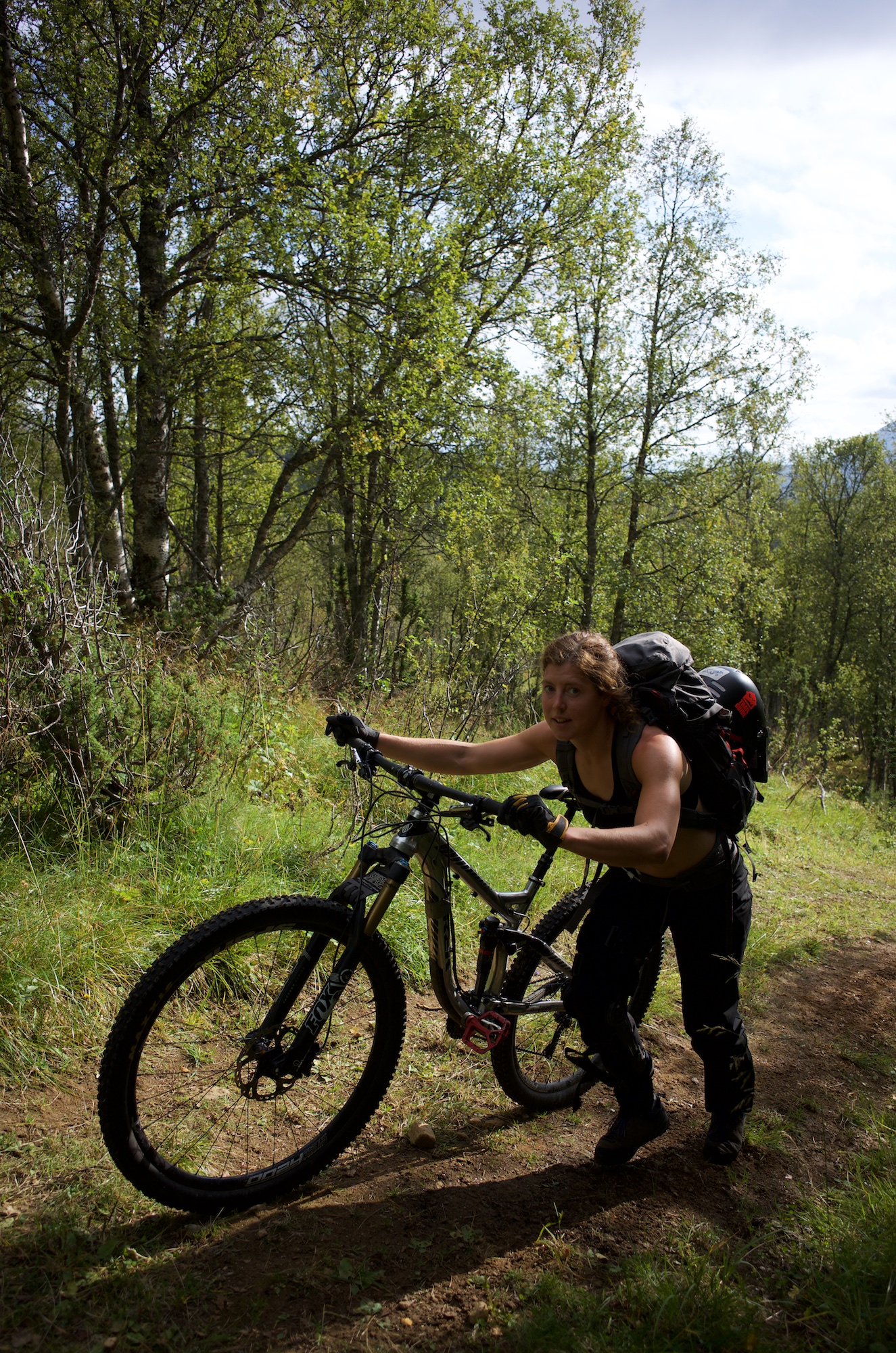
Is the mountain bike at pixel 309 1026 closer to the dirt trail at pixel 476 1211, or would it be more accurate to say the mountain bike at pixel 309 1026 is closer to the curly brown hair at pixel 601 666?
the dirt trail at pixel 476 1211

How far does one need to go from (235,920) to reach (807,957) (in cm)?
458

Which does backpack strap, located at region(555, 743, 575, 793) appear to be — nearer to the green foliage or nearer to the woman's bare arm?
the woman's bare arm

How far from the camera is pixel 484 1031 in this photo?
283 cm

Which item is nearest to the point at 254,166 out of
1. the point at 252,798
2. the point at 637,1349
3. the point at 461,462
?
the point at 461,462

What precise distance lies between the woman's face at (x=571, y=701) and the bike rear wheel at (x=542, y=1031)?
1023mm

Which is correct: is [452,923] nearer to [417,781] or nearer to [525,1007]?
[525,1007]

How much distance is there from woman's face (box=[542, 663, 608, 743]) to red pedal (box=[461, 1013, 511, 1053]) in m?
1.12

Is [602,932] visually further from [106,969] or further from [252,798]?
[252,798]

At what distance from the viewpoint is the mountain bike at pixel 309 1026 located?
2.23 meters

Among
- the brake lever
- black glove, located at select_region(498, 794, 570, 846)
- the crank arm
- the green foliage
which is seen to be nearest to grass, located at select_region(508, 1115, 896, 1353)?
the crank arm

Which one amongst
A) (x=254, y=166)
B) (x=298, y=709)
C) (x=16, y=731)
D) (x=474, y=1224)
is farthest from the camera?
(x=254, y=166)

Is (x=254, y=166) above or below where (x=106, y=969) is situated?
above

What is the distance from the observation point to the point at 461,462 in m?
13.2

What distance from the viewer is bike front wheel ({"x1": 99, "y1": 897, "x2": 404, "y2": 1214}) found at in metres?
2.18
